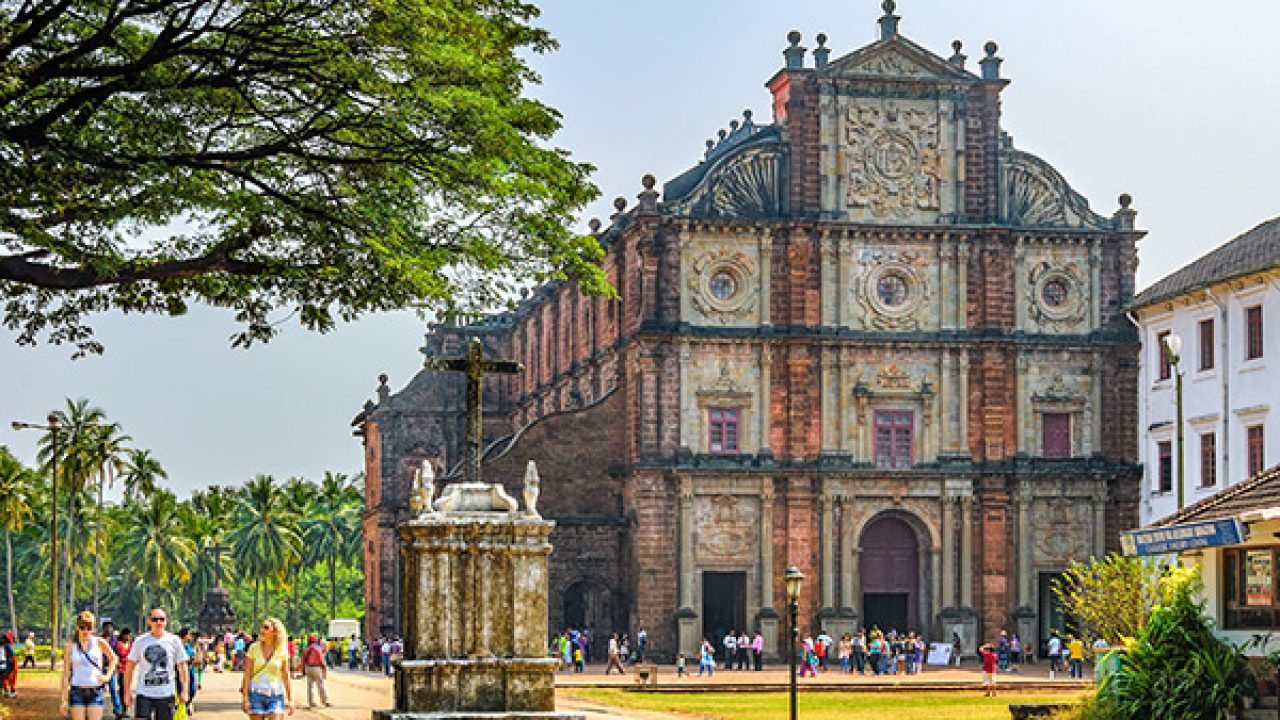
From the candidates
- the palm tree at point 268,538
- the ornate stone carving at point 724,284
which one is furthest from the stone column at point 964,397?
the palm tree at point 268,538

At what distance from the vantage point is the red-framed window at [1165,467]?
55781mm

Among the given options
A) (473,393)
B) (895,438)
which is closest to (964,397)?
(895,438)

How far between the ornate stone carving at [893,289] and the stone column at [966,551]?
5743mm

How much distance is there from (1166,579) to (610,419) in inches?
1389

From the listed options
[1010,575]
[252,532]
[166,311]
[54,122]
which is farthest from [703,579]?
[252,532]

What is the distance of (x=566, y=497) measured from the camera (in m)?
62.7

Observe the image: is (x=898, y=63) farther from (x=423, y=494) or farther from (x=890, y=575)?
(x=423, y=494)

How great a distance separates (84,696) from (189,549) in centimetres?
8614

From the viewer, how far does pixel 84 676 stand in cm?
2094

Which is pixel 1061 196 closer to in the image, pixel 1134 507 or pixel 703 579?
pixel 1134 507

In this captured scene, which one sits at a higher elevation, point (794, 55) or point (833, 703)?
point (794, 55)

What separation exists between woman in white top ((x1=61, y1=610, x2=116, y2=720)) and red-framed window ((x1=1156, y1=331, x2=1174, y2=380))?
3946 cm

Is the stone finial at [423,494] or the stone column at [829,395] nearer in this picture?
the stone finial at [423,494]

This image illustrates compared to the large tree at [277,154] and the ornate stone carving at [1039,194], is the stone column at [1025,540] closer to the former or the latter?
the ornate stone carving at [1039,194]
